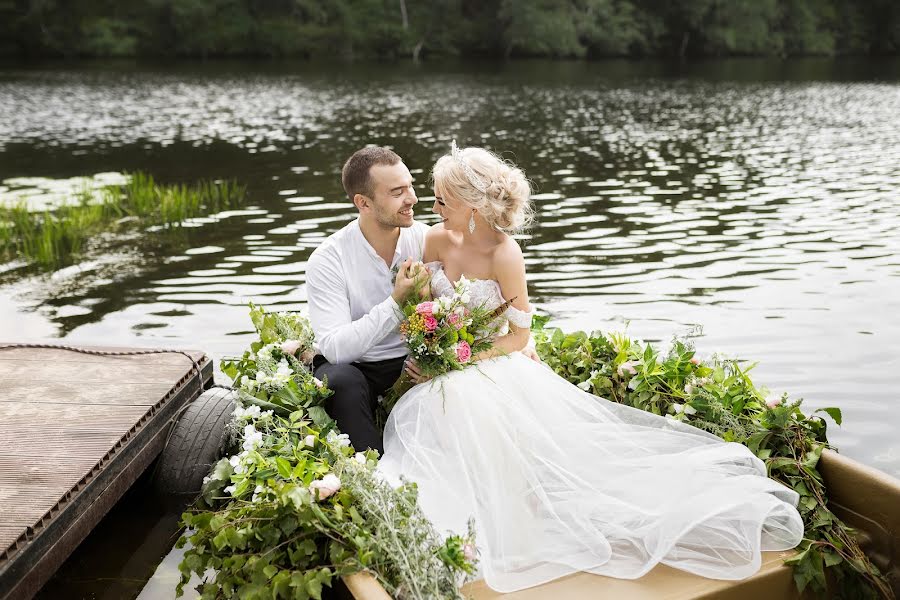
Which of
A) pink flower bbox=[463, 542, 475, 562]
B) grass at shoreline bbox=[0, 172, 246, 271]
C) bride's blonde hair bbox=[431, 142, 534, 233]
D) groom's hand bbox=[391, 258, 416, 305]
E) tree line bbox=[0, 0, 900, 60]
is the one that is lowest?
grass at shoreline bbox=[0, 172, 246, 271]

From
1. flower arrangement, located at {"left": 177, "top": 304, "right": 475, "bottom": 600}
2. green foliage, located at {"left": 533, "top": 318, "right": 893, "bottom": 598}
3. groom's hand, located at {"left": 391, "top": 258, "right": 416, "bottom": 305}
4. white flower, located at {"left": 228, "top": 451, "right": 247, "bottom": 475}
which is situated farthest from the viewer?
groom's hand, located at {"left": 391, "top": 258, "right": 416, "bottom": 305}

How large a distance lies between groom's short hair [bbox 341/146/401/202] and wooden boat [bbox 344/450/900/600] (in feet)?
7.17

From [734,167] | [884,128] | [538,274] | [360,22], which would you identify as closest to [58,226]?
[538,274]

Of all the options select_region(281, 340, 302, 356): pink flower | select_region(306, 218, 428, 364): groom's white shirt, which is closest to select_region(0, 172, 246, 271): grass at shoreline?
select_region(281, 340, 302, 356): pink flower

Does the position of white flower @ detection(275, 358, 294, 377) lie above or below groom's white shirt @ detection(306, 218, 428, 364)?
below

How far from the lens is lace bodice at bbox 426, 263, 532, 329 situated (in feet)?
14.8

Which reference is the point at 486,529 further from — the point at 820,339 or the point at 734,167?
the point at 734,167

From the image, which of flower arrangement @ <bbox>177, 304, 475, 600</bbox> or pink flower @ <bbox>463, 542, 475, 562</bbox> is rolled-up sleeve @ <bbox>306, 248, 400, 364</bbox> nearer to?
flower arrangement @ <bbox>177, 304, 475, 600</bbox>

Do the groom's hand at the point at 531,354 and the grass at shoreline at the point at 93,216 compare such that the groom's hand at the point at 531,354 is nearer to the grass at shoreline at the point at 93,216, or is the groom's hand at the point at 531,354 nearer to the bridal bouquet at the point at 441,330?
the bridal bouquet at the point at 441,330

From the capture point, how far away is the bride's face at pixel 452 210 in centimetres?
444

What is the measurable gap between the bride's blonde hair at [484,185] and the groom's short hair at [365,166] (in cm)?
31

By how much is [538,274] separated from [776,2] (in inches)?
2140

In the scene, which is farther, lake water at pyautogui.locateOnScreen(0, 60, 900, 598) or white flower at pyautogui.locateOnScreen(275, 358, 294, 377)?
lake water at pyautogui.locateOnScreen(0, 60, 900, 598)

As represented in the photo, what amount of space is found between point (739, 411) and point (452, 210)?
1.86 meters
